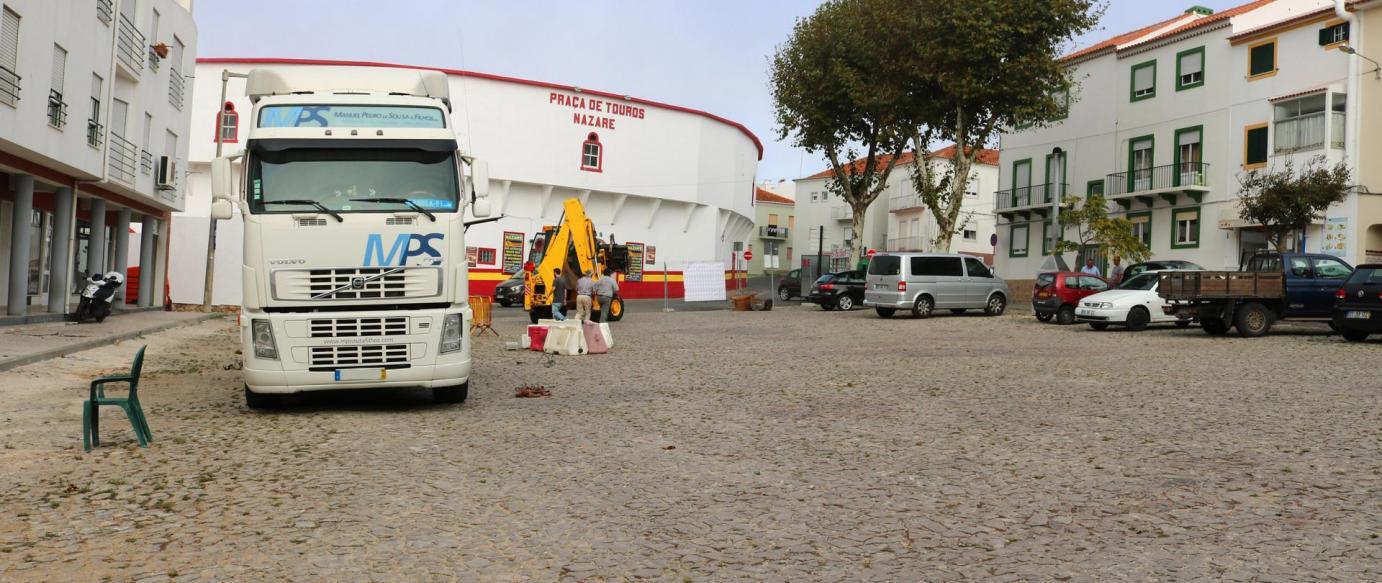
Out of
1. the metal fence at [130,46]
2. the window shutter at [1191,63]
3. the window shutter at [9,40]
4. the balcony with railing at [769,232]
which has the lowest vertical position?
the window shutter at [9,40]

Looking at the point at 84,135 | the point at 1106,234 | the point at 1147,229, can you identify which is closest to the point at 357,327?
the point at 84,135

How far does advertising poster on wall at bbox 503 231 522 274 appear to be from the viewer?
2019 inches

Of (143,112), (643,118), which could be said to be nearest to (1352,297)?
→ (143,112)

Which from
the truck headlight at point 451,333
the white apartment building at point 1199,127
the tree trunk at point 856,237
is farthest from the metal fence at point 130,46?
the white apartment building at point 1199,127

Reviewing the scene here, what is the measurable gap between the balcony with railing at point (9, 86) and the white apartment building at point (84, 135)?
0.10 feet

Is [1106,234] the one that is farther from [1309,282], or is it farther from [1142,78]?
[1309,282]

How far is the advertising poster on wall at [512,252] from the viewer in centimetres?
5128

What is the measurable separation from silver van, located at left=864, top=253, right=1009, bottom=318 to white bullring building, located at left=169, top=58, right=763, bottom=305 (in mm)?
19701

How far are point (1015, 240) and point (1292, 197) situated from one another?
1752 centimetres

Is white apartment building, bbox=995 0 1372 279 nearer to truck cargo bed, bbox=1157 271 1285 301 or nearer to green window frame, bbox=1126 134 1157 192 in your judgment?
green window frame, bbox=1126 134 1157 192

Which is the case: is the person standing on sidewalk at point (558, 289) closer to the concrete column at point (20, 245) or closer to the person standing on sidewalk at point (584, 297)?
the person standing on sidewalk at point (584, 297)

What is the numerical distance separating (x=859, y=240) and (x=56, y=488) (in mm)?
37635

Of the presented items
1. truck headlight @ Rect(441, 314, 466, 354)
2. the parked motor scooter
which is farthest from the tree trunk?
truck headlight @ Rect(441, 314, 466, 354)

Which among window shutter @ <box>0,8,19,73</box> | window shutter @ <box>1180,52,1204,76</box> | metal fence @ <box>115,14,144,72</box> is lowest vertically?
window shutter @ <box>0,8,19,73</box>
